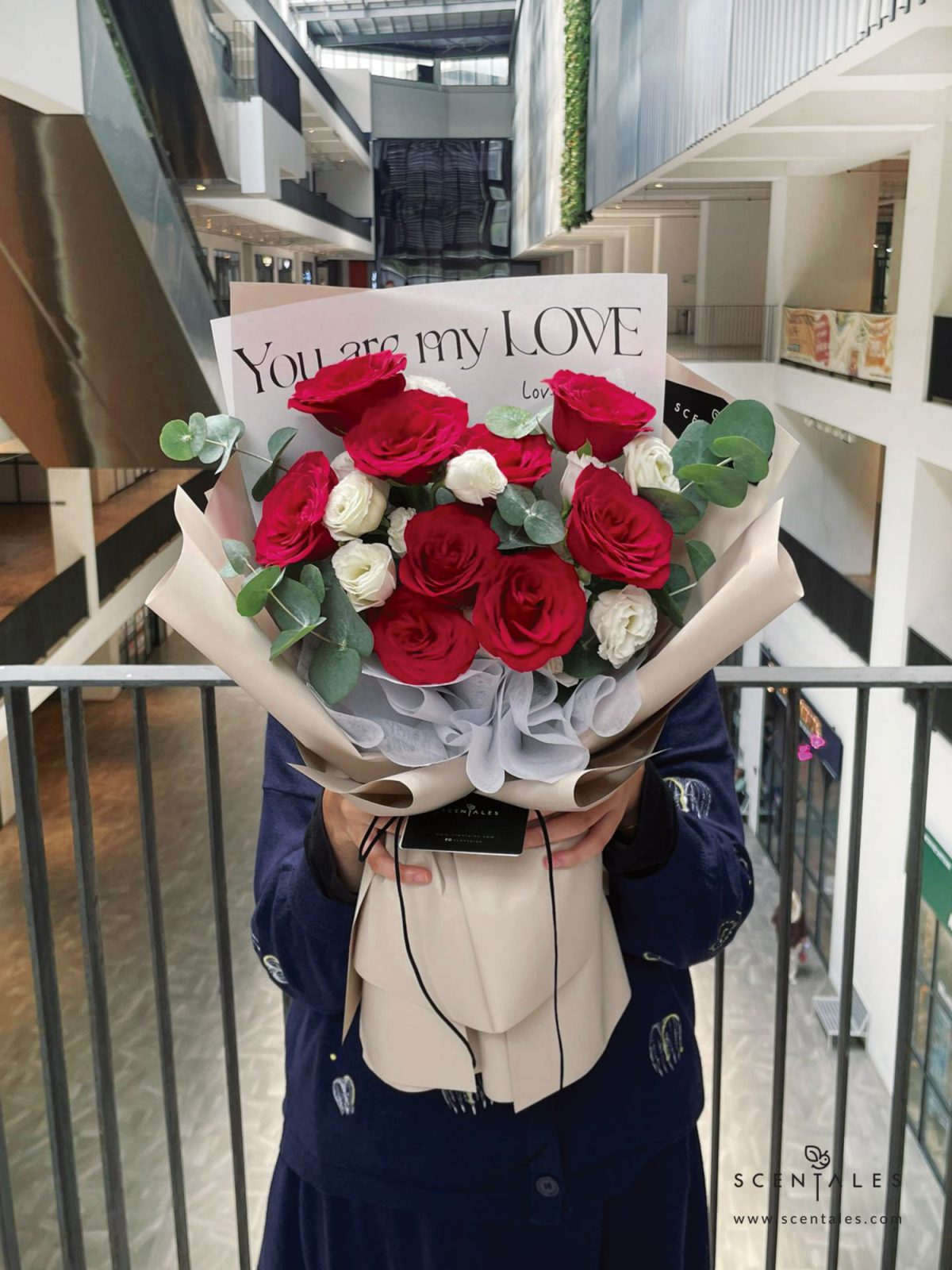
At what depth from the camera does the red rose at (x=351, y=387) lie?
1123 mm

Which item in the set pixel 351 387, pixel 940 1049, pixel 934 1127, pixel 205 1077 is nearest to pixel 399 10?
pixel 205 1077

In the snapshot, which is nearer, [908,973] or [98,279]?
[908,973]

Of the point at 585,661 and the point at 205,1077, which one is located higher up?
the point at 585,661

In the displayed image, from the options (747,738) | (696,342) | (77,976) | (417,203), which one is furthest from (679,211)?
(417,203)

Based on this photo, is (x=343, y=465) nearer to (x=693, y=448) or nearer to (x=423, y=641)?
(x=423, y=641)

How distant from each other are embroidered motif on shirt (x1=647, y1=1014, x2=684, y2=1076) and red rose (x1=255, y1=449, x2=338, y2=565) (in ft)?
2.31

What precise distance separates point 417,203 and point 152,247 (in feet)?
118

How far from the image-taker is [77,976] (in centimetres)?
986

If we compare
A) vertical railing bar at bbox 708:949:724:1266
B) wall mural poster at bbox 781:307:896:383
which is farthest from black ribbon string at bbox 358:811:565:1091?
wall mural poster at bbox 781:307:896:383

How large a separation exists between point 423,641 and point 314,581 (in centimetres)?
12

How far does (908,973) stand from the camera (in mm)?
2082

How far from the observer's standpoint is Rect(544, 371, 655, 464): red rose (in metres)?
1.12

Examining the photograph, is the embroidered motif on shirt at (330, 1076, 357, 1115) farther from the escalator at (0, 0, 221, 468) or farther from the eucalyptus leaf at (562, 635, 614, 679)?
the escalator at (0, 0, 221, 468)

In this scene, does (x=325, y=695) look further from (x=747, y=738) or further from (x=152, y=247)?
Result: (x=747, y=738)
